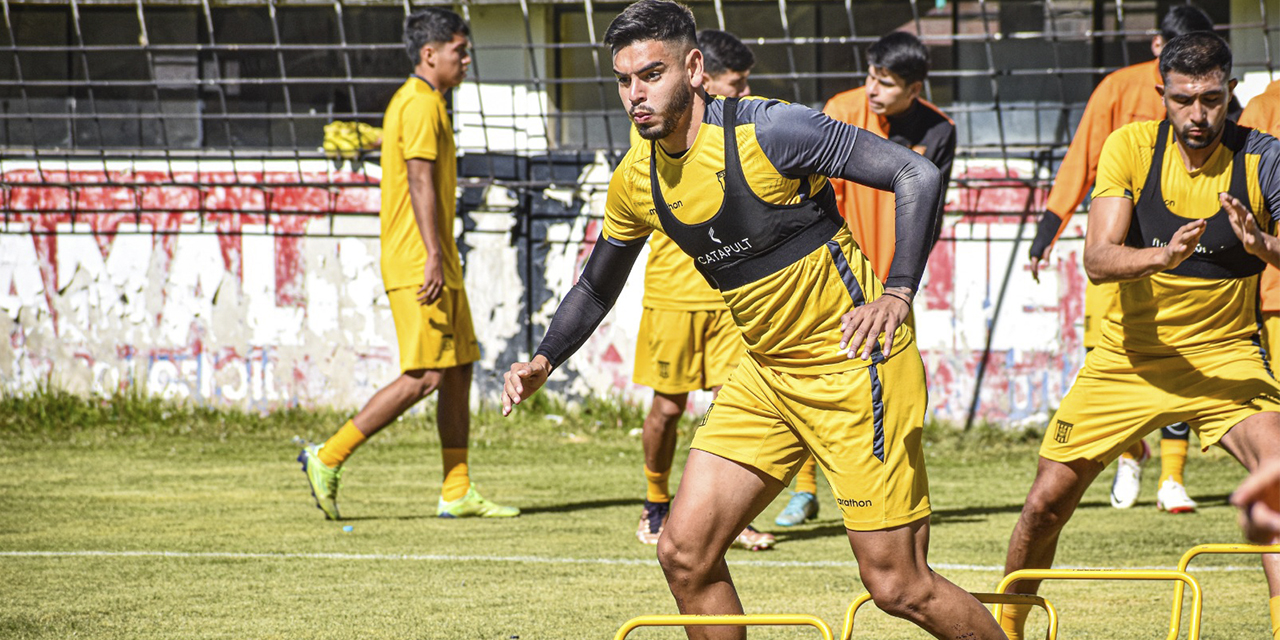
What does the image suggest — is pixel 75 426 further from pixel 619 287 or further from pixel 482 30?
pixel 619 287

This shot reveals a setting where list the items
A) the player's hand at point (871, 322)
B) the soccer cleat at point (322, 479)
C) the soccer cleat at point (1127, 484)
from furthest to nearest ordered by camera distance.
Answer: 1. the soccer cleat at point (1127, 484)
2. the soccer cleat at point (322, 479)
3. the player's hand at point (871, 322)

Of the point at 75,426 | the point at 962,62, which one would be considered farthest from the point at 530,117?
the point at 75,426

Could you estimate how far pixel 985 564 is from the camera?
574 cm

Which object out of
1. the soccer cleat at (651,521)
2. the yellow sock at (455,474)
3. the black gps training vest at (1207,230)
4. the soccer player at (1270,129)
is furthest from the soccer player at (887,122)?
the black gps training vest at (1207,230)

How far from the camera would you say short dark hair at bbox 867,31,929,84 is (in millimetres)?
6215

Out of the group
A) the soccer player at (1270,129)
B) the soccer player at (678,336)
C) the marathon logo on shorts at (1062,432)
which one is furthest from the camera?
the soccer player at (678,336)

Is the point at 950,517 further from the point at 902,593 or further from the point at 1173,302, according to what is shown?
the point at 902,593

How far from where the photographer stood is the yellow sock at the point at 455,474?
6945 mm

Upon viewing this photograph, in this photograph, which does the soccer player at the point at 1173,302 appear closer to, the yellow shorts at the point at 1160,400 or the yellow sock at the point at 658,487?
the yellow shorts at the point at 1160,400

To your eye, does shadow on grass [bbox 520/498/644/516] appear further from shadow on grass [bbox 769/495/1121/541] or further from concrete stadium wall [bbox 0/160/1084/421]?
concrete stadium wall [bbox 0/160/1084/421]

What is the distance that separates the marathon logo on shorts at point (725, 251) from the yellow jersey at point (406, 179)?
3517 millimetres

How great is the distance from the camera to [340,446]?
263 inches

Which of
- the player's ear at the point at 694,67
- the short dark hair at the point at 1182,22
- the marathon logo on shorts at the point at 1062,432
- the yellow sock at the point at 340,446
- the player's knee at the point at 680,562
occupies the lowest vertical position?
the yellow sock at the point at 340,446

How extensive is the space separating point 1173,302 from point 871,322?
1.82 meters
